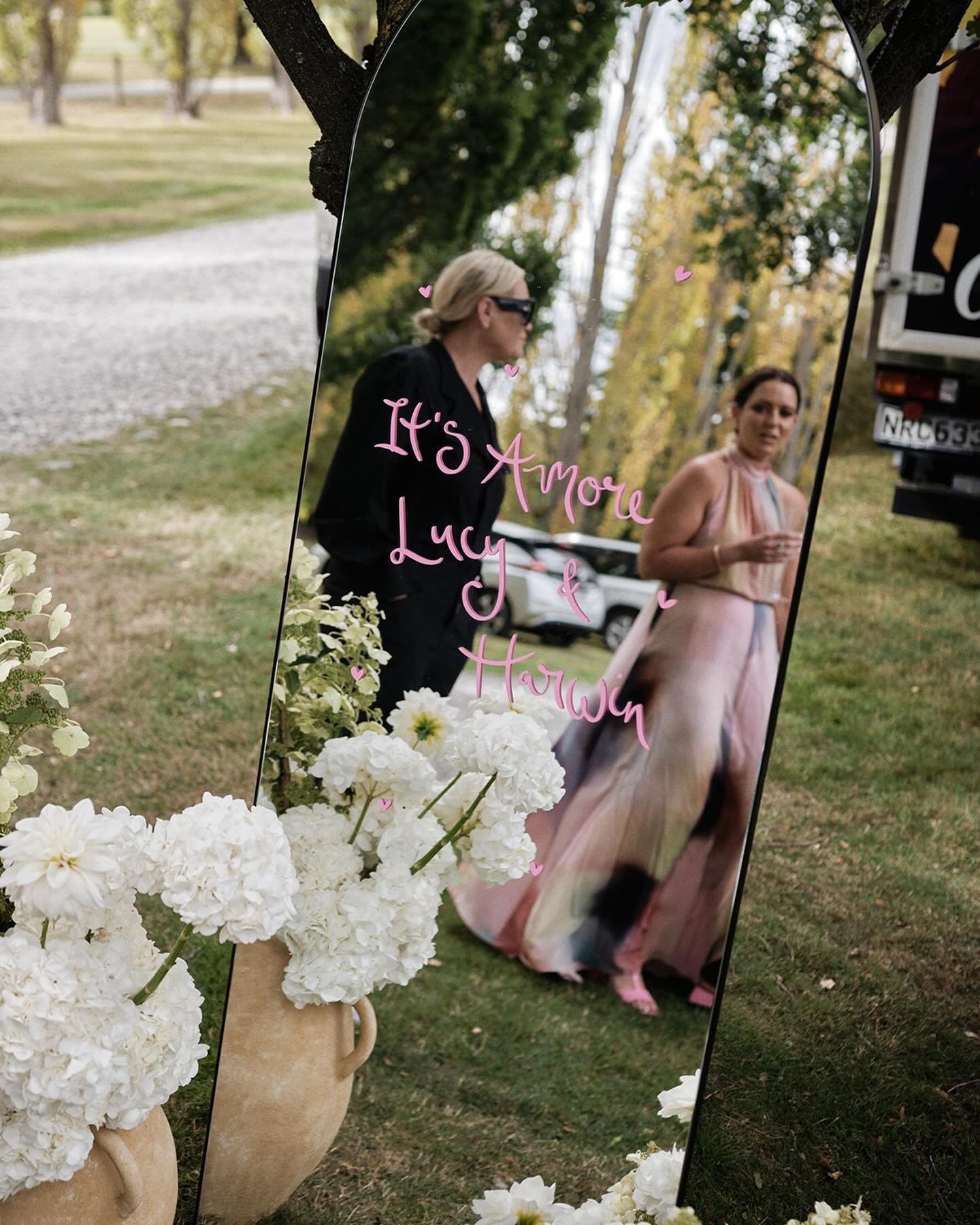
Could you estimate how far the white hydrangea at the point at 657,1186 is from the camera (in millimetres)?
1519

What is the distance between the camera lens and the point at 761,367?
5.46 feet

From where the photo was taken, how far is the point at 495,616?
5.78ft

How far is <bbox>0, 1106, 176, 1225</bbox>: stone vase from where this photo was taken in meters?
1.25

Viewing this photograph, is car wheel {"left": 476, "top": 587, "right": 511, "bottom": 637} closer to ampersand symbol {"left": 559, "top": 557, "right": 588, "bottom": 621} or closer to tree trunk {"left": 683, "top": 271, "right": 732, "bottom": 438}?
ampersand symbol {"left": 559, "top": 557, "right": 588, "bottom": 621}

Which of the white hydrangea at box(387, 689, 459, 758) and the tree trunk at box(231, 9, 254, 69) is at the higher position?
the tree trunk at box(231, 9, 254, 69)

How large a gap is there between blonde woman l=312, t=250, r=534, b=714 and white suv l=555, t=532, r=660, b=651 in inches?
5.7

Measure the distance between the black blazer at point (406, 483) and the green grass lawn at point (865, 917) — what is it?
3.53 feet

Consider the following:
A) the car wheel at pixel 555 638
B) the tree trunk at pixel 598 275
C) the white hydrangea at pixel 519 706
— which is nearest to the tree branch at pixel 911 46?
the tree trunk at pixel 598 275

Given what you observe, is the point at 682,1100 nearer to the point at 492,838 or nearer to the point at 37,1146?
the point at 492,838

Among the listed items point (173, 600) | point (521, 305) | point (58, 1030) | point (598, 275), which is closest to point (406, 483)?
point (521, 305)

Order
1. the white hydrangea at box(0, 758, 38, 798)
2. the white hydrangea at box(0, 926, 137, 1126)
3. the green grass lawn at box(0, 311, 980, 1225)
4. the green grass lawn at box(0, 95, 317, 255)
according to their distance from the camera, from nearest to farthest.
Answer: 1. the white hydrangea at box(0, 926, 137, 1126)
2. the white hydrangea at box(0, 758, 38, 798)
3. the green grass lawn at box(0, 311, 980, 1225)
4. the green grass lawn at box(0, 95, 317, 255)

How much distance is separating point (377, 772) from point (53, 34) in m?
10.2

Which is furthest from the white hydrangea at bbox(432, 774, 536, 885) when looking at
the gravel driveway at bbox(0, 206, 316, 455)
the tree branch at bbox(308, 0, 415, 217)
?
the gravel driveway at bbox(0, 206, 316, 455)

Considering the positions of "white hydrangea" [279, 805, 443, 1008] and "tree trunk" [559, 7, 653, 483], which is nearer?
"white hydrangea" [279, 805, 443, 1008]
